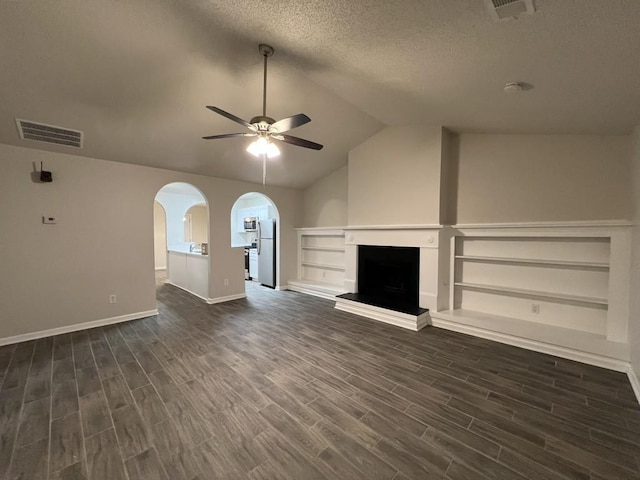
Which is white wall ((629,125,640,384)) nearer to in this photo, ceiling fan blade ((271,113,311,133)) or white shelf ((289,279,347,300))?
ceiling fan blade ((271,113,311,133))

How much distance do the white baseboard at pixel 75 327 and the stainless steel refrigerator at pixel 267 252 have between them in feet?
8.79

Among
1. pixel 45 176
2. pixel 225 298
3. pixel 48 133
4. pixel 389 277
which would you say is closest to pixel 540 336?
pixel 389 277

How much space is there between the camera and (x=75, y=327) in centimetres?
364

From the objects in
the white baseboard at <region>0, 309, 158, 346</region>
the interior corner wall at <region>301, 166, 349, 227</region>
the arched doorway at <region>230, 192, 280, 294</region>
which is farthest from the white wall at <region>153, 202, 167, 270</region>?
the interior corner wall at <region>301, 166, 349, 227</region>

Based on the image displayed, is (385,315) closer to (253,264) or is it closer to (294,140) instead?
(294,140)

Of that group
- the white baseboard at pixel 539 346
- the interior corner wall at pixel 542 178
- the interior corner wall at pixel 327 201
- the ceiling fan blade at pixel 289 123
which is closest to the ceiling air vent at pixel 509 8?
the ceiling fan blade at pixel 289 123

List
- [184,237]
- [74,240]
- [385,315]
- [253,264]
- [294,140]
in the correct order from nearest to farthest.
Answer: [294,140]
[74,240]
[385,315]
[253,264]
[184,237]

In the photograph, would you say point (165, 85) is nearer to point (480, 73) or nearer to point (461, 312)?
point (480, 73)

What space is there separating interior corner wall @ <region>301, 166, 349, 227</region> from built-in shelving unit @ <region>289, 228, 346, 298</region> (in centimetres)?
26

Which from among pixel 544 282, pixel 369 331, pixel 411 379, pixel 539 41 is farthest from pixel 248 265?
pixel 539 41

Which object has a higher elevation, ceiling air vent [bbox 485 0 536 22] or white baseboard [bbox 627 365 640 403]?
ceiling air vent [bbox 485 0 536 22]

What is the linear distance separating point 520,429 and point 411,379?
2.76ft

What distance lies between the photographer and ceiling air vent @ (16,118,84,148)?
9.56 ft

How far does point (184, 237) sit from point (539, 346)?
10.4 meters
